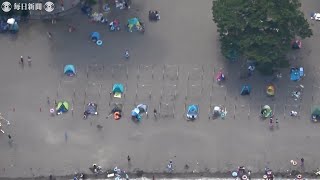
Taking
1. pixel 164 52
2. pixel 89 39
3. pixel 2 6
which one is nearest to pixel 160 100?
pixel 164 52

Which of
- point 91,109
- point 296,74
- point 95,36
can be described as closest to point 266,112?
point 296,74

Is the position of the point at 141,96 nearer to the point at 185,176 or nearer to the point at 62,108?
the point at 62,108

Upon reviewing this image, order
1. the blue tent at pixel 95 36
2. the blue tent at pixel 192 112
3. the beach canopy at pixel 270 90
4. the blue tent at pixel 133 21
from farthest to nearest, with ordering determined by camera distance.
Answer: the blue tent at pixel 133 21
the blue tent at pixel 95 36
the beach canopy at pixel 270 90
the blue tent at pixel 192 112

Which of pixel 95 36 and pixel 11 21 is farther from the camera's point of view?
pixel 95 36

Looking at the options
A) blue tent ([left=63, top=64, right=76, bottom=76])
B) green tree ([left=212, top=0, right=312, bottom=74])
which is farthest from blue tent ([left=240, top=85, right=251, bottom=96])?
blue tent ([left=63, top=64, right=76, bottom=76])

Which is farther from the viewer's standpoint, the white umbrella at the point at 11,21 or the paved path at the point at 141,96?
the white umbrella at the point at 11,21

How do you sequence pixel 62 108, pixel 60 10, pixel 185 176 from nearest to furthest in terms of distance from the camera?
pixel 185 176 < pixel 62 108 < pixel 60 10

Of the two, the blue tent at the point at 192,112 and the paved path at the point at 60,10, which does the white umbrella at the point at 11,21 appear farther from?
the blue tent at the point at 192,112

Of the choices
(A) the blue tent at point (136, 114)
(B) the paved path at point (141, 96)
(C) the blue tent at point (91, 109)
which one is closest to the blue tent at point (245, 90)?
(B) the paved path at point (141, 96)

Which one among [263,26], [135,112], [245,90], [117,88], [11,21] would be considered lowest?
[135,112]
